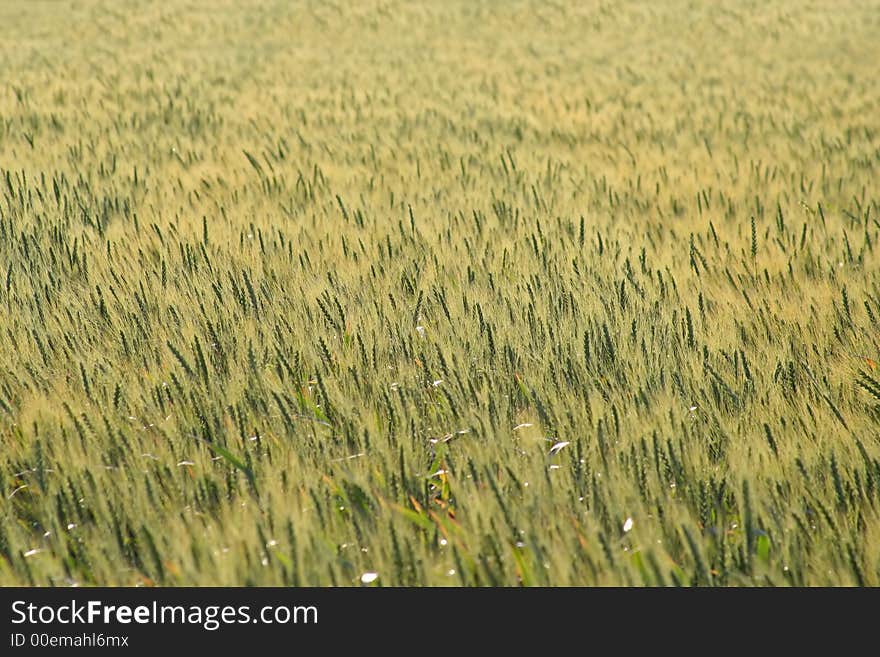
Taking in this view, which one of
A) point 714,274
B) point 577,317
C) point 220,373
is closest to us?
point 220,373

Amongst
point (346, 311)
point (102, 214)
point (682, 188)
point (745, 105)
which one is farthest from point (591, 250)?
point (745, 105)

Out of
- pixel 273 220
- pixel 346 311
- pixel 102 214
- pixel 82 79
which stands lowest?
pixel 346 311

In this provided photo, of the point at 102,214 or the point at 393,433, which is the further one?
the point at 102,214

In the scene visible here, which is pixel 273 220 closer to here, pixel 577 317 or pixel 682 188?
pixel 577 317

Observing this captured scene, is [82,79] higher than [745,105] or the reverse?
higher

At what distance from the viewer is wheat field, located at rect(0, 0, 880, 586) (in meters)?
1.32

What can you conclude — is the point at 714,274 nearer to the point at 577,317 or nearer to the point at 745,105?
the point at 577,317

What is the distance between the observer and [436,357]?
2.01 meters

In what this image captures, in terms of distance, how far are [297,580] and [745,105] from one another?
19.9 ft

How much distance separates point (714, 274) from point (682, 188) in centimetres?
142

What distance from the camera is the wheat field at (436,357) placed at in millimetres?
1319

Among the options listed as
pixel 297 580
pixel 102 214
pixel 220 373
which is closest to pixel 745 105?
pixel 102 214

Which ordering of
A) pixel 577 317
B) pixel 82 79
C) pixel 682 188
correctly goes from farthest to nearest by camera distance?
pixel 82 79 → pixel 682 188 → pixel 577 317

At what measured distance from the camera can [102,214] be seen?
3451 mm
